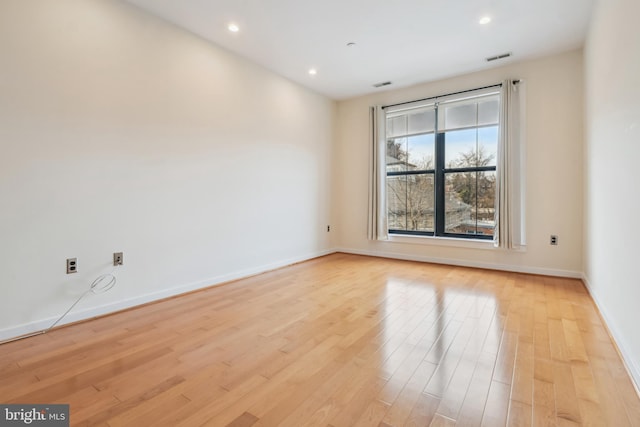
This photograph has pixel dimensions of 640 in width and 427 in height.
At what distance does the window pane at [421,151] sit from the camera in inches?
192

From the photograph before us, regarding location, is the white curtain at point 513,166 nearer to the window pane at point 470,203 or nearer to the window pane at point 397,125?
the window pane at point 470,203

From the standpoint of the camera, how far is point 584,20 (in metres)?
3.15

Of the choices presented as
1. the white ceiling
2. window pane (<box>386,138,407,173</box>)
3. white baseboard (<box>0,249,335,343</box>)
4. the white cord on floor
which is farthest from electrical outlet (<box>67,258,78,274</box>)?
window pane (<box>386,138,407,173</box>)

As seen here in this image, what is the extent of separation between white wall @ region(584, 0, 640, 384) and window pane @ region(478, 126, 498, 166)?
117cm

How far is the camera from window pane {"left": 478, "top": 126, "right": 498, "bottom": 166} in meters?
4.33

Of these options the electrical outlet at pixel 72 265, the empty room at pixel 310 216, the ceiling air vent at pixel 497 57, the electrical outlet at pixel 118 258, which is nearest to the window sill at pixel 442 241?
the empty room at pixel 310 216

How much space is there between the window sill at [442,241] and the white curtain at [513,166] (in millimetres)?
341

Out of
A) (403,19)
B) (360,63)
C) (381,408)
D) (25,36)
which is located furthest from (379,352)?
(360,63)

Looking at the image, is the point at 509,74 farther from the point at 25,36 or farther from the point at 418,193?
the point at 25,36

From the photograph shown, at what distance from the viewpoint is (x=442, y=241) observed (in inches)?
187

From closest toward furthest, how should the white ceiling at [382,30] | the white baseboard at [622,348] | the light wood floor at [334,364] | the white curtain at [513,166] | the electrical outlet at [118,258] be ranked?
the light wood floor at [334,364] < the white baseboard at [622,348] < the electrical outlet at [118,258] < the white ceiling at [382,30] < the white curtain at [513,166]

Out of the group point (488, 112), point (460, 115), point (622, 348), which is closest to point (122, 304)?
point (622, 348)

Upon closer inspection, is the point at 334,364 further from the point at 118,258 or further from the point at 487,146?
the point at 487,146

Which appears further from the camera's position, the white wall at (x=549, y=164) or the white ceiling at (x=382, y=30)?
the white wall at (x=549, y=164)
